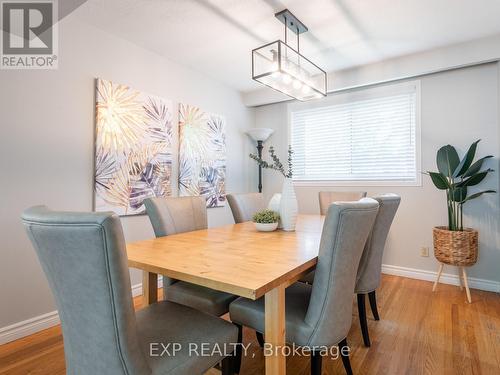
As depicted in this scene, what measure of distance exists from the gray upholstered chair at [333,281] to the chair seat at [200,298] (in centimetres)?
37

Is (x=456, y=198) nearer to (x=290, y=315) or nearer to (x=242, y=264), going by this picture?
(x=290, y=315)

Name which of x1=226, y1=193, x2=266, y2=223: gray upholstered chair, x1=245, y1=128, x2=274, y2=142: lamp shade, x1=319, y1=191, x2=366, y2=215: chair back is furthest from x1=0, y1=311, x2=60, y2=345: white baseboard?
x1=245, y1=128, x2=274, y2=142: lamp shade

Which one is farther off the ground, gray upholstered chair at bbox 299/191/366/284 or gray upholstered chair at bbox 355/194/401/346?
gray upholstered chair at bbox 299/191/366/284

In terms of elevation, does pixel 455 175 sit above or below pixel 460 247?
above

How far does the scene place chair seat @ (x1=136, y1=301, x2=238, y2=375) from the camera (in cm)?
96

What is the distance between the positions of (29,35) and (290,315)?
2.70m

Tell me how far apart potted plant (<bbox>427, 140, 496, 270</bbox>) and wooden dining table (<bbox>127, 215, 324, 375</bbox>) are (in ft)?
5.51

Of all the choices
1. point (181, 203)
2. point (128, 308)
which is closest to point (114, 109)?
point (181, 203)

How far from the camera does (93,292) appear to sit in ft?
2.55

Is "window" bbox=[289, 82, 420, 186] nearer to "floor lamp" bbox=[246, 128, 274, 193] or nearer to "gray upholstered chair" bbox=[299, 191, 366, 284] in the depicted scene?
"floor lamp" bbox=[246, 128, 274, 193]

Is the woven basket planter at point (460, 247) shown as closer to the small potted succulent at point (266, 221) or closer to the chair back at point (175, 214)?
the small potted succulent at point (266, 221)

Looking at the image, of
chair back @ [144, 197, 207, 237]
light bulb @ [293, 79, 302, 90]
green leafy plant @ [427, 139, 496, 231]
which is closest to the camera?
chair back @ [144, 197, 207, 237]

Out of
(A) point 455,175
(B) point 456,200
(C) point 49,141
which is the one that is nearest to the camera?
(C) point 49,141

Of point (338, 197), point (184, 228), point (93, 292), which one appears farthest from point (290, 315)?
point (338, 197)
